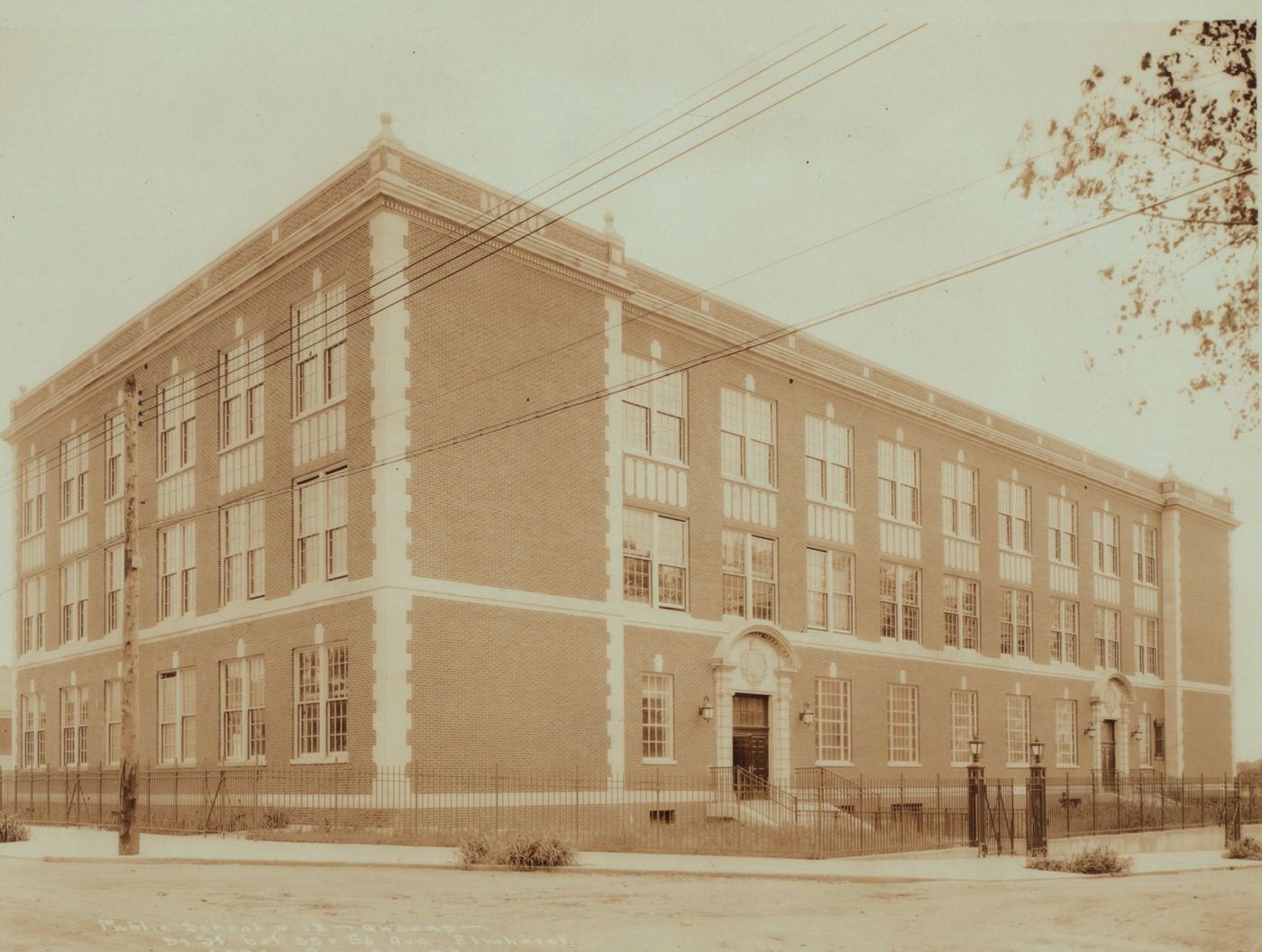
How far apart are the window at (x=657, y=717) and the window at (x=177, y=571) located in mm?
10767

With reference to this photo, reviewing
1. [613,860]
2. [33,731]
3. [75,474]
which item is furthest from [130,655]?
[33,731]

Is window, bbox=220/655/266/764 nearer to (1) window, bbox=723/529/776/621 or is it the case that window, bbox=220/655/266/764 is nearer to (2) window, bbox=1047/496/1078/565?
(1) window, bbox=723/529/776/621

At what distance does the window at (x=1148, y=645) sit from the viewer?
138 feet

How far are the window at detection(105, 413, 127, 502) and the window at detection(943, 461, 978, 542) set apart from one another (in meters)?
22.9

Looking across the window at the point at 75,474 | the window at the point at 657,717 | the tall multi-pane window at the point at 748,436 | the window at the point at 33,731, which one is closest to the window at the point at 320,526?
the window at the point at 657,717

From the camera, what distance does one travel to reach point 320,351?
28.3 meters

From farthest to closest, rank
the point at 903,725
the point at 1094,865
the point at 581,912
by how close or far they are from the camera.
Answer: the point at 903,725 → the point at 1094,865 → the point at 581,912

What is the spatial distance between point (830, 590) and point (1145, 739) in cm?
1342

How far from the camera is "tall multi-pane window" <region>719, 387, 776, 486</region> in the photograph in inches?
1356

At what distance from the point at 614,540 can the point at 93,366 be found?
16.1m

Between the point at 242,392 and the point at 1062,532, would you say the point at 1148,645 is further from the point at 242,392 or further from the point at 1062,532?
the point at 242,392

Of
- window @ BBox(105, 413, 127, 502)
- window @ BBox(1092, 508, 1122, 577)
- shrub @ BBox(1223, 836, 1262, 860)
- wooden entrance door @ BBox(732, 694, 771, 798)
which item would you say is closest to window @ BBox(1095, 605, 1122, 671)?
window @ BBox(1092, 508, 1122, 577)

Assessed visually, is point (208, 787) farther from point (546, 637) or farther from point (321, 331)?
point (321, 331)

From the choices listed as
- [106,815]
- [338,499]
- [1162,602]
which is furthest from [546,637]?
[1162,602]
